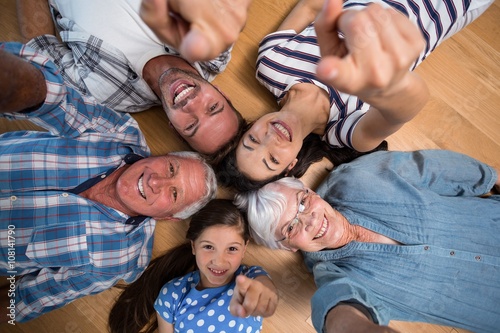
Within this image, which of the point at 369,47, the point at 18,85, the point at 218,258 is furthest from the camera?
the point at 218,258

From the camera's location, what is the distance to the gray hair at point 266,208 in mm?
1122

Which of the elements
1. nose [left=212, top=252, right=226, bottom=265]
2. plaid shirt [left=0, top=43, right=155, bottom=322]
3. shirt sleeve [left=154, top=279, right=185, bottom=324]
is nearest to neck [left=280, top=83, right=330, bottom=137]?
nose [left=212, top=252, right=226, bottom=265]

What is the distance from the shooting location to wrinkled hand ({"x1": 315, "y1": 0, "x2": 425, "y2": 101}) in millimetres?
509

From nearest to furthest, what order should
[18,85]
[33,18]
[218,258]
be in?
[18,85]
[218,258]
[33,18]

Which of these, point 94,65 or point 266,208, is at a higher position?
point 94,65

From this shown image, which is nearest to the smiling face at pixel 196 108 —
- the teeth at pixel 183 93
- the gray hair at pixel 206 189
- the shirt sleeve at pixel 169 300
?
the teeth at pixel 183 93

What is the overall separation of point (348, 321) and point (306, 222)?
1.09 ft

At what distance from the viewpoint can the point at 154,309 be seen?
136 cm

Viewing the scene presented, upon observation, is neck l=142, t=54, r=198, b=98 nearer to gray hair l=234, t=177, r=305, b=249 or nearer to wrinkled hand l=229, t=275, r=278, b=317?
gray hair l=234, t=177, r=305, b=249

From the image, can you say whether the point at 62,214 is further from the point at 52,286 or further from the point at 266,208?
the point at 266,208

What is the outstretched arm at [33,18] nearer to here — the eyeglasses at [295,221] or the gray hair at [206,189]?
the gray hair at [206,189]

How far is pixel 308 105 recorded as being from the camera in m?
1.23

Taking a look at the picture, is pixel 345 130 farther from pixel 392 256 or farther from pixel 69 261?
pixel 69 261

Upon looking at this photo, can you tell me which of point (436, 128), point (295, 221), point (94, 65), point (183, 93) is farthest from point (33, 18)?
point (436, 128)
